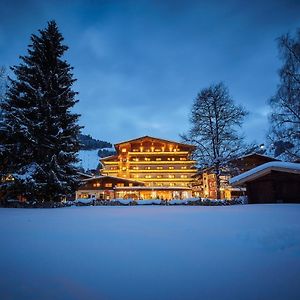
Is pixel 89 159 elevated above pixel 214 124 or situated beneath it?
elevated above

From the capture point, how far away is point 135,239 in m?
5.52

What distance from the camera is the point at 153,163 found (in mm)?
71750

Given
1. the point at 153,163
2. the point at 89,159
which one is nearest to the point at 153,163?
the point at 153,163

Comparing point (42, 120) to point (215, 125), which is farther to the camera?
point (215, 125)

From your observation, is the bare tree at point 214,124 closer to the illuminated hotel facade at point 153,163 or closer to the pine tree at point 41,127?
the pine tree at point 41,127

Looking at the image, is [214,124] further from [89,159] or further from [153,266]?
[89,159]

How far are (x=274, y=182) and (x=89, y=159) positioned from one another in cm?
15392

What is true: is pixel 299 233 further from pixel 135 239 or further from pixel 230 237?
pixel 135 239

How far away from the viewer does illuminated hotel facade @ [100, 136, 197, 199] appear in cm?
6994

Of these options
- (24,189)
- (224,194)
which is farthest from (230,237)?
(224,194)

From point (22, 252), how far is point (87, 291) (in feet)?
7.43

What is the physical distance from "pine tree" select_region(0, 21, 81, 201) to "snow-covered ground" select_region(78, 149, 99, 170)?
137 m

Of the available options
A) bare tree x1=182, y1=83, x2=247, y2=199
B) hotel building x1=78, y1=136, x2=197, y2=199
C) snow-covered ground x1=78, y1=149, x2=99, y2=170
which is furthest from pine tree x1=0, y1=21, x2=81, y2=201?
snow-covered ground x1=78, y1=149, x2=99, y2=170

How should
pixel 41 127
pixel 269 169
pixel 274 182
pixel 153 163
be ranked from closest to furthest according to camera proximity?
pixel 269 169 → pixel 274 182 → pixel 41 127 → pixel 153 163
